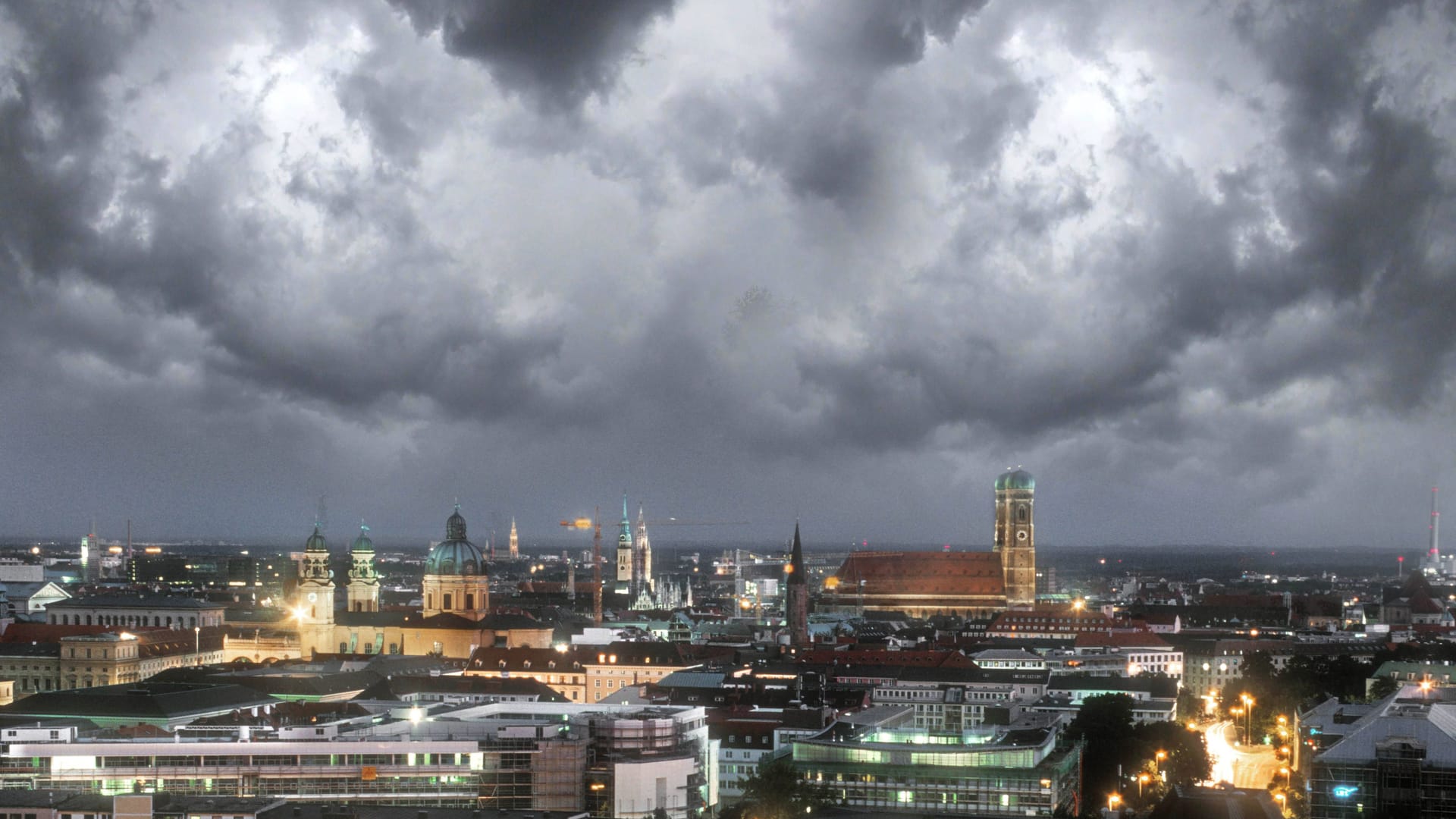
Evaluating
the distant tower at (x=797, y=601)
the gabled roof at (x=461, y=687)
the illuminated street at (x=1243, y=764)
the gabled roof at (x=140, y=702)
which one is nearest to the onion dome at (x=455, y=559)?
the distant tower at (x=797, y=601)

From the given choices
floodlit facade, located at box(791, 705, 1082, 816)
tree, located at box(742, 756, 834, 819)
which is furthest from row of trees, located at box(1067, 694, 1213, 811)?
tree, located at box(742, 756, 834, 819)

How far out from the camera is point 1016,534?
18525 cm

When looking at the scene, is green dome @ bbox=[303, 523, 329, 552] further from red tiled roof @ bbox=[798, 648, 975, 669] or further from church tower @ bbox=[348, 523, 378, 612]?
red tiled roof @ bbox=[798, 648, 975, 669]

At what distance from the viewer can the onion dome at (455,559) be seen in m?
140

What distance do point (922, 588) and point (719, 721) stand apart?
101 metres

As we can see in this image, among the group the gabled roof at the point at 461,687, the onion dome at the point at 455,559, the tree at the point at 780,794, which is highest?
the onion dome at the point at 455,559

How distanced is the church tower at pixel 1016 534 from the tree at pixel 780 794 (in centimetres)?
11361

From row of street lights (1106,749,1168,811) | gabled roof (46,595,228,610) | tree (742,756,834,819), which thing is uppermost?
gabled roof (46,595,228,610)

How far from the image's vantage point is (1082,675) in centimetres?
11350

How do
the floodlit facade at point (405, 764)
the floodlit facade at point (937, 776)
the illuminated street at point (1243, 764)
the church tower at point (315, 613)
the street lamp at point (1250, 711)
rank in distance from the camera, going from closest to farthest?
the floodlit facade at point (405, 764)
the floodlit facade at point (937, 776)
the illuminated street at point (1243, 764)
the street lamp at point (1250, 711)
the church tower at point (315, 613)

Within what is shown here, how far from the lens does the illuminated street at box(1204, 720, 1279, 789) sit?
80500mm

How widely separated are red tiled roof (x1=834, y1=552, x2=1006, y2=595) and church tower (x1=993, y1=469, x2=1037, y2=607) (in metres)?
1.18

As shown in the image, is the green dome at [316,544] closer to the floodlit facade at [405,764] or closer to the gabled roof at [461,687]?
the gabled roof at [461,687]

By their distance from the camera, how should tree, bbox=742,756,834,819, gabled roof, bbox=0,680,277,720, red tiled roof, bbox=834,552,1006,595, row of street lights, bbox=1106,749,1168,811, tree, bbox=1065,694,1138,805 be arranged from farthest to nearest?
red tiled roof, bbox=834,552,1006,595 → tree, bbox=1065,694,1138,805 → row of street lights, bbox=1106,749,1168,811 → gabled roof, bbox=0,680,277,720 → tree, bbox=742,756,834,819
